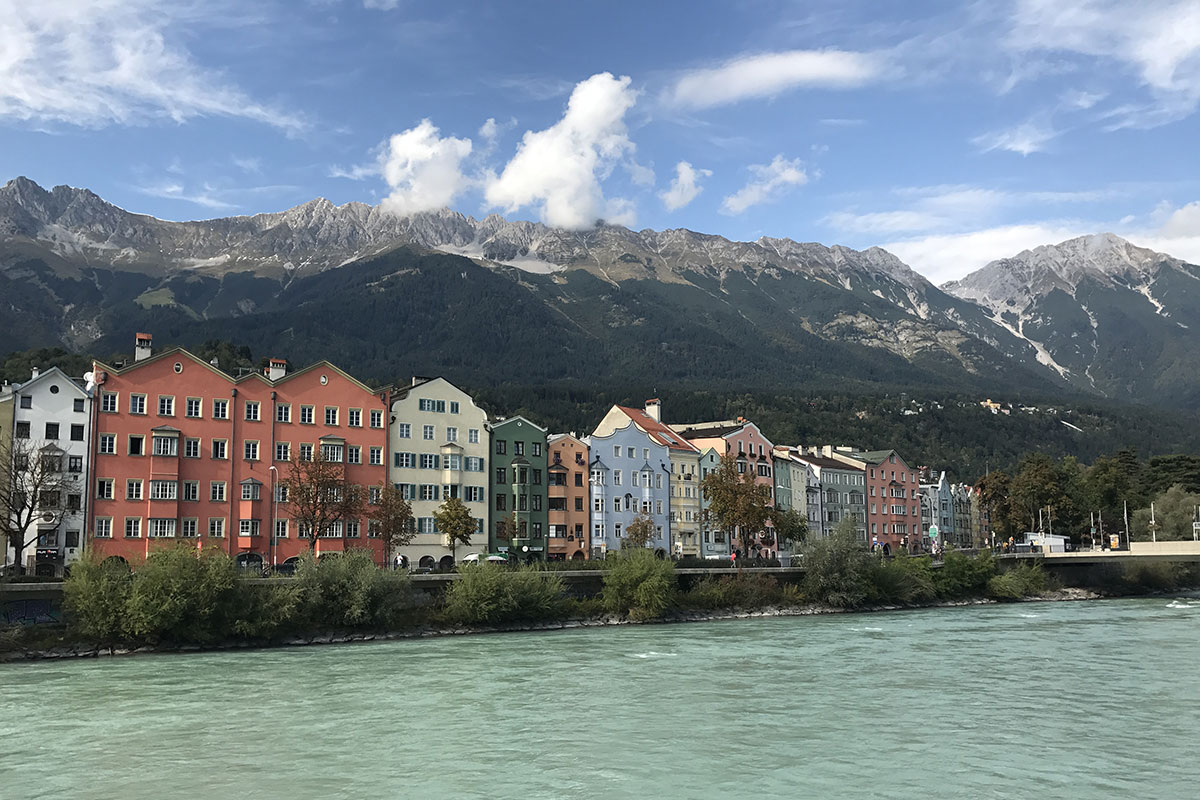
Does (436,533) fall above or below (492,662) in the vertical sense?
above

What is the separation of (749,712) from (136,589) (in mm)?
32821

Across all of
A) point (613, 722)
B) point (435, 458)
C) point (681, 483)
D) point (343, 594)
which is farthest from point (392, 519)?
point (613, 722)

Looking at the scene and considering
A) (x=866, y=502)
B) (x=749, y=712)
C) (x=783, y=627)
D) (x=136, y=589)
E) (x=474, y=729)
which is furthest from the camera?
(x=866, y=502)

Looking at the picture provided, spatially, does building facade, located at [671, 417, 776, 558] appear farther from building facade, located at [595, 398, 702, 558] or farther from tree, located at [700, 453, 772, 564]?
tree, located at [700, 453, 772, 564]

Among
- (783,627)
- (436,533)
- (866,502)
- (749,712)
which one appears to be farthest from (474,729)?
(866,502)

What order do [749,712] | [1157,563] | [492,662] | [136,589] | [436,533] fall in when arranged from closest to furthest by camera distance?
[749,712] → [492,662] → [136,589] → [436,533] → [1157,563]

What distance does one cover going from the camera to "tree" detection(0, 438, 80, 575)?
206 feet

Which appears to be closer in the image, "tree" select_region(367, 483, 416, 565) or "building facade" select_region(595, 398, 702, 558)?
"tree" select_region(367, 483, 416, 565)

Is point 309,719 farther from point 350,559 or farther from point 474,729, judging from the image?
point 350,559

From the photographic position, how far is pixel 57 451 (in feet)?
226

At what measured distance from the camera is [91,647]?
51875 mm

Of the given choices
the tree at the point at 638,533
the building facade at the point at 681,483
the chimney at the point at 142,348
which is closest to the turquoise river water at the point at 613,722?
the chimney at the point at 142,348

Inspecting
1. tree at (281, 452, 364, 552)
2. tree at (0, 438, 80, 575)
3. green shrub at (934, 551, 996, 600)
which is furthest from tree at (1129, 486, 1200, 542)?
tree at (0, 438, 80, 575)

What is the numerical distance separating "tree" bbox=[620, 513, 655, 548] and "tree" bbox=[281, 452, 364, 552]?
92.9 ft
